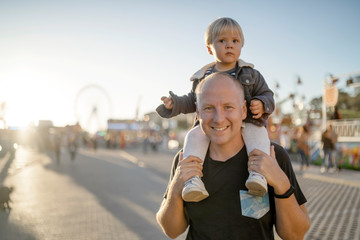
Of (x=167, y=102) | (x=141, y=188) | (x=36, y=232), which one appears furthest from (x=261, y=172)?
(x=141, y=188)

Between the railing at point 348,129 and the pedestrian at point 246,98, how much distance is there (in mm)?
16301

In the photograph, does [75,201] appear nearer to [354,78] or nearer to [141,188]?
[141,188]

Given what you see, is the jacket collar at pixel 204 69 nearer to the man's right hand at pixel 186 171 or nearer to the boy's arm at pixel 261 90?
the boy's arm at pixel 261 90

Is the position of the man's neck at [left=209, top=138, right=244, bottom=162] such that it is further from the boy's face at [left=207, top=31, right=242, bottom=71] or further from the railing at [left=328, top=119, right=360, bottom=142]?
the railing at [left=328, top=119, right=360, bottom=142]

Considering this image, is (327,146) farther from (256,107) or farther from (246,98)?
(256,107)

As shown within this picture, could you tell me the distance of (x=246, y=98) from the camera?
2248 mm

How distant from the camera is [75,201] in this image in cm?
871

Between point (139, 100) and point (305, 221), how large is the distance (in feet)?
204

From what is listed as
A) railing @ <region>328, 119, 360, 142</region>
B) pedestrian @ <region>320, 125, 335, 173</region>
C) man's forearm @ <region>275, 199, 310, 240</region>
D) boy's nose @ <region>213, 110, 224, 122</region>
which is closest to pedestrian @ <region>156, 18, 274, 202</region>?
man's forearm @ <region>275, 199, 310, 240</region>

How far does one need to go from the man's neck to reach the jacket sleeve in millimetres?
468

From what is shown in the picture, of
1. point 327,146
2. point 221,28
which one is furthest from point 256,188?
point 327,146

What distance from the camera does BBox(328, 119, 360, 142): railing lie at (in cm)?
1703

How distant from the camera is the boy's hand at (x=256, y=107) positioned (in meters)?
2.11

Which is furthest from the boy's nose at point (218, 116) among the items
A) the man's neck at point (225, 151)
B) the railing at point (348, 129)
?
the railing at point (348, 129)
